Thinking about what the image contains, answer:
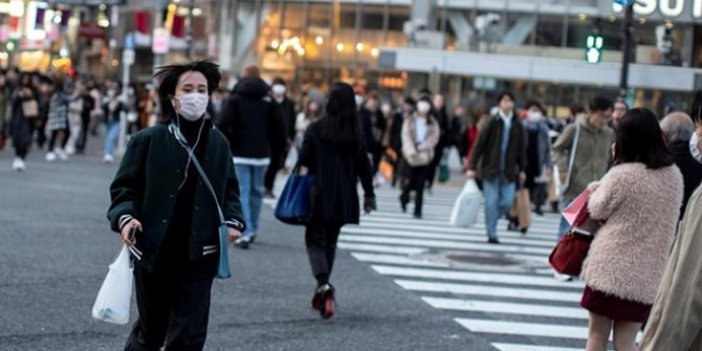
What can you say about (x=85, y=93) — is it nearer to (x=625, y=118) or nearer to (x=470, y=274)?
(x=470, y=274)

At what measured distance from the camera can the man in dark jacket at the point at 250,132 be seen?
45.7ft

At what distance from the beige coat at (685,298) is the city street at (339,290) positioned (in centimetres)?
438

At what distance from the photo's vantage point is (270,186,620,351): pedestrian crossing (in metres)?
10.2

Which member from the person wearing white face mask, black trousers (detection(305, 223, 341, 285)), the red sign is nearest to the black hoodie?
black trousers (detection(305, 223, 341, 285))

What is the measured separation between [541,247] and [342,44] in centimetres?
3110

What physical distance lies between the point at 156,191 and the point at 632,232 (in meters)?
2.59

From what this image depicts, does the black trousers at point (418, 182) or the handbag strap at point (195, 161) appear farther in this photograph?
the black trousers at point (418, 182)

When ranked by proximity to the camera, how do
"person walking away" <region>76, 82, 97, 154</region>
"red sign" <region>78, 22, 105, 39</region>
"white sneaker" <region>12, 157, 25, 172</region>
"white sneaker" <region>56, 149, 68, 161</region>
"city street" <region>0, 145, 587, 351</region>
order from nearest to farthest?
"city street" <region>0, 145, 587, 351</region> < "white sneaker" <region>12, 157, 25, 172</region> < "white sneaker" <region>56, 149, 68, 161</region> < "person walking away" <region>76, 82, 97, 154</region> < "red sign" <region>78, 22, 105, 39</region>

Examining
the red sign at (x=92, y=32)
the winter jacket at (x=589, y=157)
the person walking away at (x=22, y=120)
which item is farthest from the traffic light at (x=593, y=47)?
the red sign at (x=92, y=32)

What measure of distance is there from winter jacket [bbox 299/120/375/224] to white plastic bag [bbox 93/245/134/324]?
161 inches

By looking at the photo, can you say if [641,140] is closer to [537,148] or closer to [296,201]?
[296,201]

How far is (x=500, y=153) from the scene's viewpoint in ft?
52.6

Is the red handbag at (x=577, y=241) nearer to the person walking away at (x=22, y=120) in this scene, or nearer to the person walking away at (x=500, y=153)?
the person walking away at (x=500, y=153)

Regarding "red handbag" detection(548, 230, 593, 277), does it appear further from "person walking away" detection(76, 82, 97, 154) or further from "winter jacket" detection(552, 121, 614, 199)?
"person walking away" detection(76, 82, 97, 154)
